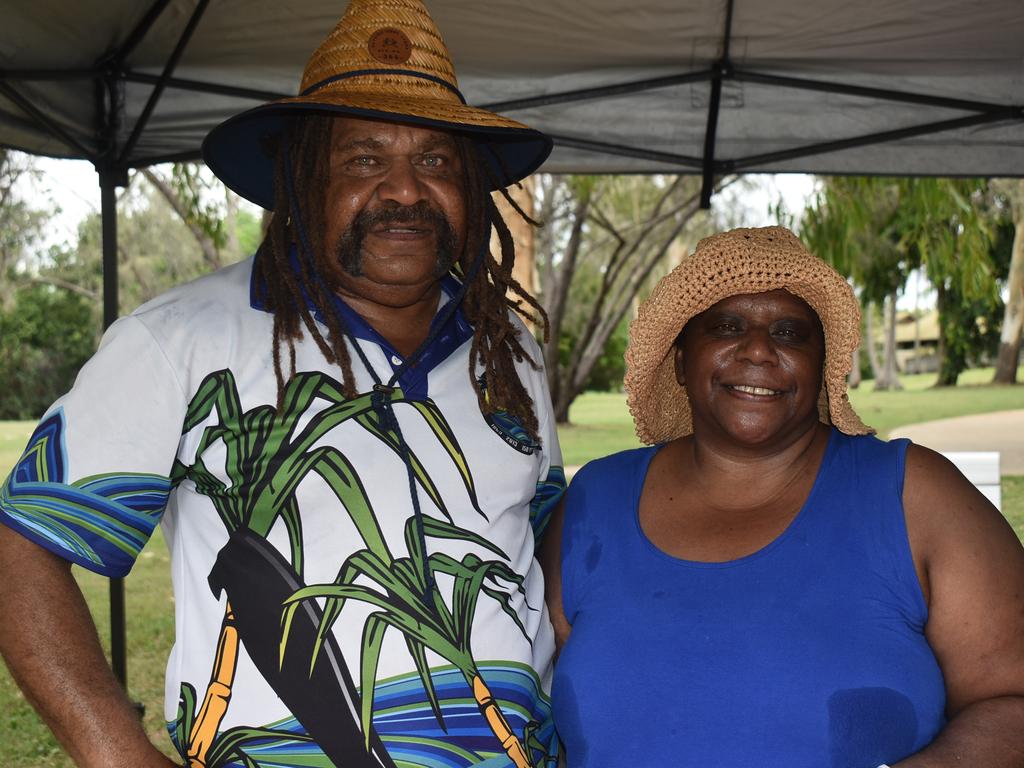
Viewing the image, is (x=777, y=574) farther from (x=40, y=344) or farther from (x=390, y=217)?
(x=40, y=344)

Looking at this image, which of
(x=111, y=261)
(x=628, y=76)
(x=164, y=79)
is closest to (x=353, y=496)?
→ (x=164, y=79)

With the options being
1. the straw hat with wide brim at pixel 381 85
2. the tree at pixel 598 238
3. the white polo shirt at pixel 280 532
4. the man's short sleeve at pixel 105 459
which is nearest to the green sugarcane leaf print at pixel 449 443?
the white polo shirt at pixel 280 532

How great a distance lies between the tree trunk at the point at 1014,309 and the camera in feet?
88.3

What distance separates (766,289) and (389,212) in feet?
2.61

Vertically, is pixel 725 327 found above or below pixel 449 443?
above

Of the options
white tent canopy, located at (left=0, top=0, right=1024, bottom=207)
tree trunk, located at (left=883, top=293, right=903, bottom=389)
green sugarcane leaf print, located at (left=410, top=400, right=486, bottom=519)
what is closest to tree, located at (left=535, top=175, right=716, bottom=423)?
white tent canopy, located at (left=0, top=0, right=1024, bottom=207)

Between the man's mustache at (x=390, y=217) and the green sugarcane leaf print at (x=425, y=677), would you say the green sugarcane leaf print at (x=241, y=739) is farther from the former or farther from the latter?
the man's mustache at (x=390, y=217)

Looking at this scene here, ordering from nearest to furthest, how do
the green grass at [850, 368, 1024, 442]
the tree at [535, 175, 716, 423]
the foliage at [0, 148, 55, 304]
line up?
the tree at [535, 175, 716, 423] < the green grass at [850, 368, 1024, 442] < the foliage at [0, 148, 55, 304]

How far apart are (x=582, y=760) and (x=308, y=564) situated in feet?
2.27

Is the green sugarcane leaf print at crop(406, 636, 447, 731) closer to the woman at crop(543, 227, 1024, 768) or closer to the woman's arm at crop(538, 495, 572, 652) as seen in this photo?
the woman at crop(543, 227, 1024, 768)

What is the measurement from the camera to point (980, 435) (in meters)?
17.5

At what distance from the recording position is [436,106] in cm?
232

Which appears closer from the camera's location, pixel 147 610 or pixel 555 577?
pixel 555 577

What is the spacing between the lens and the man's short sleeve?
194 cm
